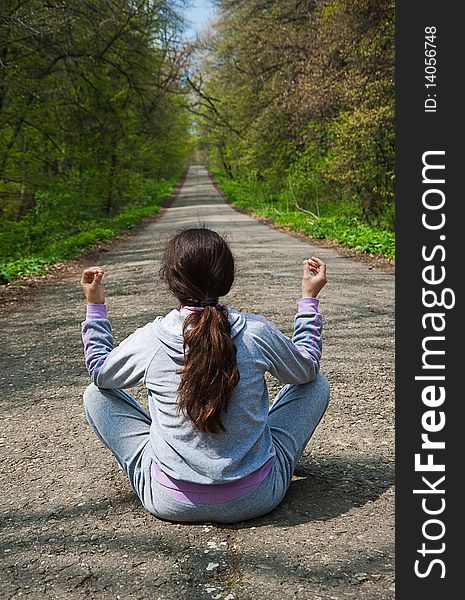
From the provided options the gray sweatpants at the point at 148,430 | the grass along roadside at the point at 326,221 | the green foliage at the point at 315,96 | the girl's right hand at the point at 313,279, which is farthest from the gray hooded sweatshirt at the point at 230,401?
the green foliage at the point at 315,96

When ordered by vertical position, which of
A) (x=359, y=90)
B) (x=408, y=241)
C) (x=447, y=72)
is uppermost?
(x=359, y=90)

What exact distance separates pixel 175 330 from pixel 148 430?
579 millimetres

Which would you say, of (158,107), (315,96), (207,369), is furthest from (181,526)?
(158,107)

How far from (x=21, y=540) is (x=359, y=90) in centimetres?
1353

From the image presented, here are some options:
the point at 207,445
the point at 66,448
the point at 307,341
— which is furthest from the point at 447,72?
the point at 66,448

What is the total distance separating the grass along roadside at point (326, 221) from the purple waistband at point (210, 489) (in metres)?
9.45

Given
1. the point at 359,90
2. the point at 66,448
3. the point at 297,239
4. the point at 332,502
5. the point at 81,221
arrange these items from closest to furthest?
1. the point at 332,502
2. the point at 66,448
3. the point at 359,90
4. the point at 297,239
5. the point at 81,221

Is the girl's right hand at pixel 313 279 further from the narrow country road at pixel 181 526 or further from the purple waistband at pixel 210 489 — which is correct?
the narrow country road at pixel 181 526

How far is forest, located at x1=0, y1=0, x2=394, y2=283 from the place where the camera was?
14125mm

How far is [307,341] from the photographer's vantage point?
3.01 m

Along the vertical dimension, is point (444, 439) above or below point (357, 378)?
above

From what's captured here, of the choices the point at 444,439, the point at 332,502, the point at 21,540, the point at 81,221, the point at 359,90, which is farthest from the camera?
the point at 81,221

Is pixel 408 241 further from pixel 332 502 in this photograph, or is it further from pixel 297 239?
pixel 297 239

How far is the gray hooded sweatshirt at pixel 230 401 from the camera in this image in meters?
2.77
